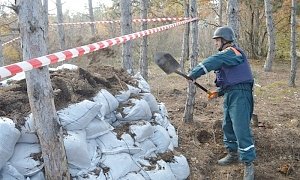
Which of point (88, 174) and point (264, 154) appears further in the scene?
point (264, 154)

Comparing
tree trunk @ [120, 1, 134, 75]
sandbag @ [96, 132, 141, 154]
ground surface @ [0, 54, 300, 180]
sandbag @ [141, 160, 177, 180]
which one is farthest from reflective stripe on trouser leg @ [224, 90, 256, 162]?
tree trunk @ [120, 1, 134, 75]

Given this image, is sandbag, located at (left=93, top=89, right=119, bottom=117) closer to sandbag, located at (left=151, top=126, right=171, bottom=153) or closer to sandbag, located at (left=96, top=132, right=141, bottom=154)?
sandbag, located at (left=96, top=132, right=141, bottom=154)

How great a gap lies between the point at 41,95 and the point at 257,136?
12.4ft

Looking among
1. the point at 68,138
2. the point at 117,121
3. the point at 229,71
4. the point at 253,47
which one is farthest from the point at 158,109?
the point at 253,47

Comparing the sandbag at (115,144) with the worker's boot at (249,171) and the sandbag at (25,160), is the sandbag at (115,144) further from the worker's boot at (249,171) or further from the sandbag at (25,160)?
the worker's boot at (249,171)

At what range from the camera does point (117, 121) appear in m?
4.48

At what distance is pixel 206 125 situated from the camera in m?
6.27

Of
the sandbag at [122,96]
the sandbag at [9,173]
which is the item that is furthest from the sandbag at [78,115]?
the sandbag at [122,96]

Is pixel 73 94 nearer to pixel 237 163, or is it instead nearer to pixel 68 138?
pixel 68 138

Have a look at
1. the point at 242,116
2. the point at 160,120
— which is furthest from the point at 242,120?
the point at 160,120

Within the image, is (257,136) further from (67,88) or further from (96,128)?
(67,88)

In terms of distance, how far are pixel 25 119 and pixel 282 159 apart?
3.55 m

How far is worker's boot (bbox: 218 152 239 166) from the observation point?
4.95 meters

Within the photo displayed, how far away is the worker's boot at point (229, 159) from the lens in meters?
4.95
